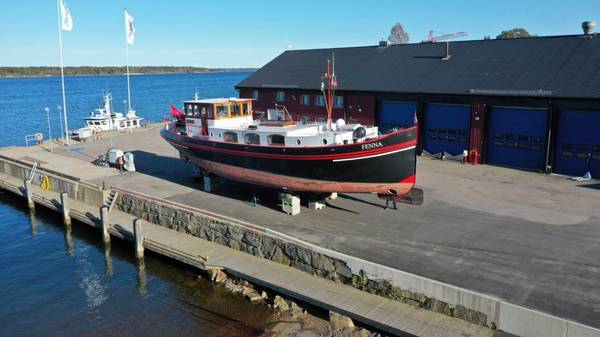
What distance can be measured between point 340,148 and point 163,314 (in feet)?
31.7

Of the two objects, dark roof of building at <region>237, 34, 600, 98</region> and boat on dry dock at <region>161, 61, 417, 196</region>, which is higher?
dark roof of building at <region>237, 34, 600, 98</region>

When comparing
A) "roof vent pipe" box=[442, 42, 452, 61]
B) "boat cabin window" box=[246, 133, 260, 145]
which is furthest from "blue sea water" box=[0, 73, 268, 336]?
"roof vent pipe" box=[442, 42, 452, 61]

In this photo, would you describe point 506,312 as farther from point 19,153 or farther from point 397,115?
point 19,153

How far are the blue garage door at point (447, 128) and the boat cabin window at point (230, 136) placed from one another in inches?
594

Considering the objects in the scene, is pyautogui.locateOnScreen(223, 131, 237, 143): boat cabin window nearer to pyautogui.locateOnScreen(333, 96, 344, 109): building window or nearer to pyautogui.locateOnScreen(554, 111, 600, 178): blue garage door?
pyautogui.locateOnScreen(333, 96, 344, 109): building window

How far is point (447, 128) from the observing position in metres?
32.9

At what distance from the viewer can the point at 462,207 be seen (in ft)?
74.2

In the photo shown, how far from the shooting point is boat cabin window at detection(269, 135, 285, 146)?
2284 cm

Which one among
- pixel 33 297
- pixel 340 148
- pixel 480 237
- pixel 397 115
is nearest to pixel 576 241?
pixel 480 237

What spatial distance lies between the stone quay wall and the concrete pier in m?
0.04

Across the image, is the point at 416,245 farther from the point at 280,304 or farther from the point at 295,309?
the point at 280,304

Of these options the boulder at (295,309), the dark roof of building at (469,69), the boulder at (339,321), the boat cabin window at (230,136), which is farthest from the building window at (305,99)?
the boulder at (339,321)

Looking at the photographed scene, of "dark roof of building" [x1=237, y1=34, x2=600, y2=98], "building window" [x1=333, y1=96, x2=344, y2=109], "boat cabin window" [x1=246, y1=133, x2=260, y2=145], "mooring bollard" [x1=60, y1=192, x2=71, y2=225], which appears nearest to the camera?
"boat cabin window" [x1=246, y1=133, x2=260, y2=145]

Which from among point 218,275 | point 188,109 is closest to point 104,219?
point 188,109
